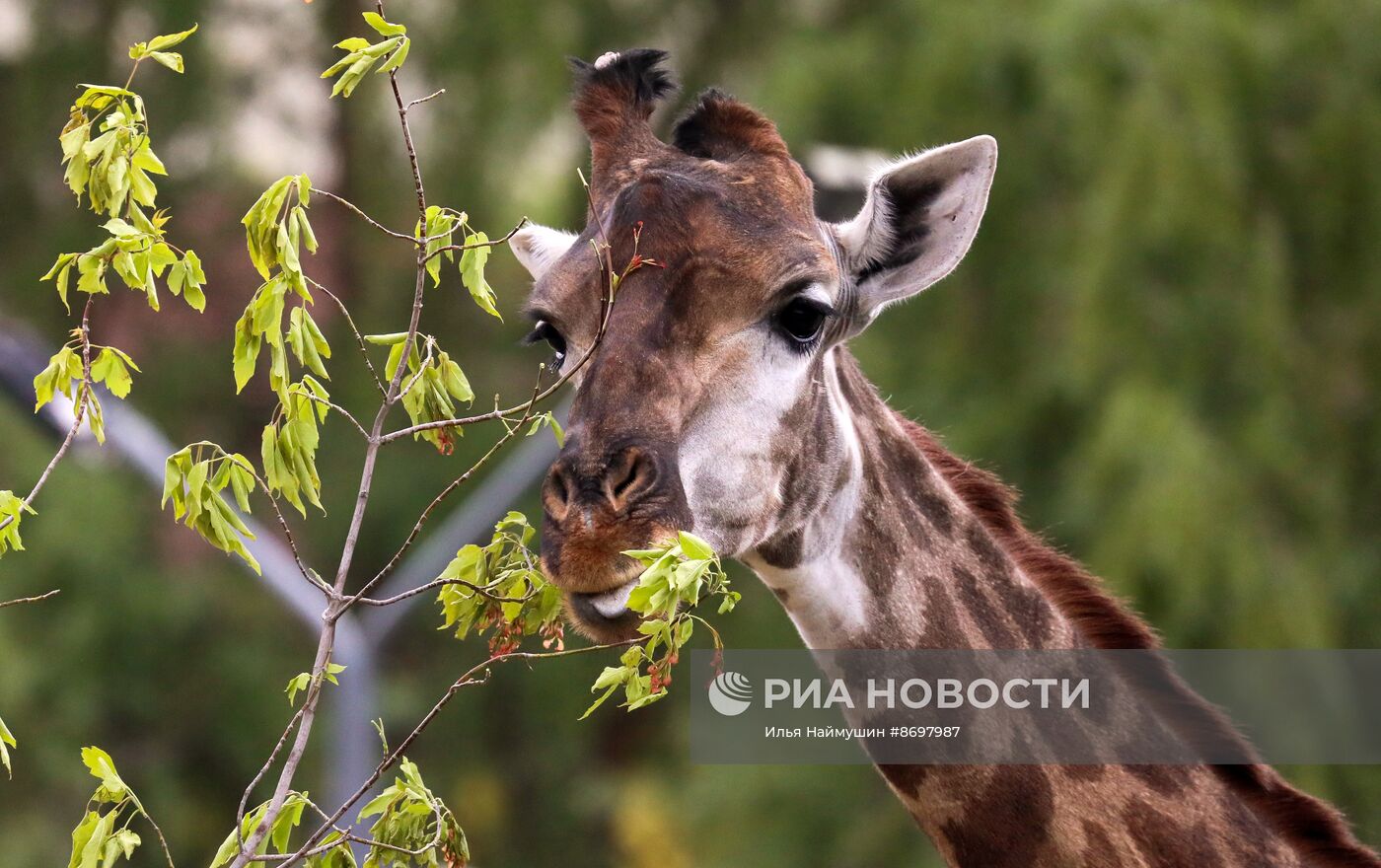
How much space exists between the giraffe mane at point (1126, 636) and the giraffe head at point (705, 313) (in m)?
0.67

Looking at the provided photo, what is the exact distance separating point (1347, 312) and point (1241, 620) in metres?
2.32

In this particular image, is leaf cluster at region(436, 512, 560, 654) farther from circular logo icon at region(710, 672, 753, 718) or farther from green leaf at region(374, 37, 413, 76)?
circular logo icon at region(710, 672, 753, 718)

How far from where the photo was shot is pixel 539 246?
5.20 meters

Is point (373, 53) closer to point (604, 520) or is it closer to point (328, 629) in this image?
point (604, 520)

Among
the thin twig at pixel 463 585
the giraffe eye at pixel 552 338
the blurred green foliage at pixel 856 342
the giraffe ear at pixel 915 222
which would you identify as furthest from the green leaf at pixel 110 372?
the blurred green foliage at pixel 856 342

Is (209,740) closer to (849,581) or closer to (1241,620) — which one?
(1241,620)

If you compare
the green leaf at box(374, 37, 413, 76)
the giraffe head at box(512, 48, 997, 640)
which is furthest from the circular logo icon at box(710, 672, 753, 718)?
the green leaf at box(374, 37, 413, 76)

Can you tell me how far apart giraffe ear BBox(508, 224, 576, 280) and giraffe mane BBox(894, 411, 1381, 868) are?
3.80ft

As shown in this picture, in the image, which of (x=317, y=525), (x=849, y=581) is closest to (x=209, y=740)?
(x=317, y=525)

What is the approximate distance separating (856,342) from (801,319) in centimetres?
943

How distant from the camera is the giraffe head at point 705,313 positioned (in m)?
3.97

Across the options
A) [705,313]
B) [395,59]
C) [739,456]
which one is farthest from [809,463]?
[395,59]

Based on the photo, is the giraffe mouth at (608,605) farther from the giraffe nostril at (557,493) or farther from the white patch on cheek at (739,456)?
the white patch on cheek at (739,456)

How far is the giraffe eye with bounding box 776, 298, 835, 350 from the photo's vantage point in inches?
176
